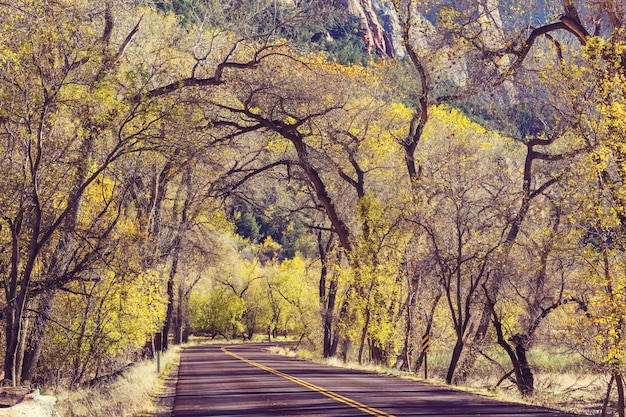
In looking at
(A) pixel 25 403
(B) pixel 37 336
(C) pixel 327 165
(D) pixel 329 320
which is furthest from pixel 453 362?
(A) pixel 25 403

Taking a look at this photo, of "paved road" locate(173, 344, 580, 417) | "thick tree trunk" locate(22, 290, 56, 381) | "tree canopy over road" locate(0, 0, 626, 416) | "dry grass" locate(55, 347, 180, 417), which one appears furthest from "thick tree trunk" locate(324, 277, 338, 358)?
"dry grass" locate(55, 347, 180, 417)

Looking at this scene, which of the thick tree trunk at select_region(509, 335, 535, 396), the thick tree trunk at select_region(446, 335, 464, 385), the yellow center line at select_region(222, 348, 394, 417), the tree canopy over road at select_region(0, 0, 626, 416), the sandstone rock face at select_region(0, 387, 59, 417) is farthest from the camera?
the thick tree trunk at select_region(446, 335, 464, 385)

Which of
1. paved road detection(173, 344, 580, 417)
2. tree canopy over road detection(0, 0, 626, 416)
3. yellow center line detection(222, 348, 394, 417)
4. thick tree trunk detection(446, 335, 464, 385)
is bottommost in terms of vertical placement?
paved road detection(173, 344, 580, 417)

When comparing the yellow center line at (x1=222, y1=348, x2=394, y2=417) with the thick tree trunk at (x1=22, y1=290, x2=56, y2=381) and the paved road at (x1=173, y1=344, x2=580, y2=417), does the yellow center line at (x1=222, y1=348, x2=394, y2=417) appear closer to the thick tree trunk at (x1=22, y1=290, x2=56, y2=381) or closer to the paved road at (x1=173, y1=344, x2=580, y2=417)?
the paved road at (x1=173, y1=344, x2=580, y2=417)

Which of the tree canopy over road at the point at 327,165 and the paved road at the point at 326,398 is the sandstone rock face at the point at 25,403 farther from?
the tree canopy over road at the point at 327,165

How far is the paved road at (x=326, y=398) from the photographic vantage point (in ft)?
48.0

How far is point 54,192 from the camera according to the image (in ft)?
60.0

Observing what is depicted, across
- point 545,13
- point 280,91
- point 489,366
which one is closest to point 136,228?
point 280,91

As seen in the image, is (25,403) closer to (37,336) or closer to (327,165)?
(37,336)

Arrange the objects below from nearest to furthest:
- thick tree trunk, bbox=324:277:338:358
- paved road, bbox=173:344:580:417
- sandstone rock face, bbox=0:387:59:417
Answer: sandstone rock face, bbox=0:387:59:417 → paved road, bbox=173:344:580:417 → thick tree trunk, bbox=324:277:338:358

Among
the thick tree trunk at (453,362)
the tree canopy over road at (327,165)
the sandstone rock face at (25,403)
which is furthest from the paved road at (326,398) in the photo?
the sandstone rock face at (25,403)

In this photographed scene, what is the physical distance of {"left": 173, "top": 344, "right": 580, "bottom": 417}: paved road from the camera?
576 inches

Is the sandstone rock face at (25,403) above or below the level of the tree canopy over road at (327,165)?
below

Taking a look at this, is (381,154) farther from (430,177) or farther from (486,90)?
(486,90)
